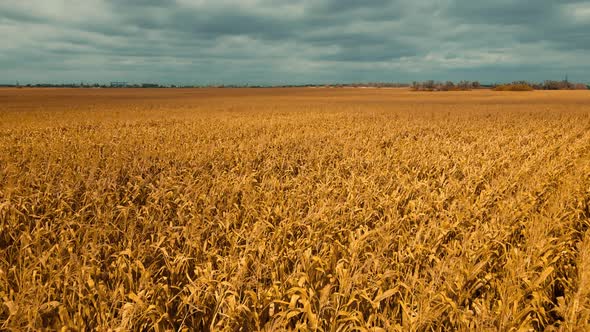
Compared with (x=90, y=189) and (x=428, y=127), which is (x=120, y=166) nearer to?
(x=90, y=189)

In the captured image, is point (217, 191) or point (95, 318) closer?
point (95, 318)

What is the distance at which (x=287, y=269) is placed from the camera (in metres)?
3.48

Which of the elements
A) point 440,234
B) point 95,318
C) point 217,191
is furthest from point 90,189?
point 440,234

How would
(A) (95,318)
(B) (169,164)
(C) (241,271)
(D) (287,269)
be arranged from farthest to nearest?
(B) (169,164) < (D) (287,269) < (C) (241,271) < (A) (95,318)

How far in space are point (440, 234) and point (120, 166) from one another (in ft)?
20.4

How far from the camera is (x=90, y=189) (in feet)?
18.9

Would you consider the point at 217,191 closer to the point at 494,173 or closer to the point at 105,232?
the point at 105,232

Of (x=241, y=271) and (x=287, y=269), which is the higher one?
(x=241, y=271)

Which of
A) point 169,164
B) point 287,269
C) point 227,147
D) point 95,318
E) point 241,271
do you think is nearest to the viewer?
point 95,318

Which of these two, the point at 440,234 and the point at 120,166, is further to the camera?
the point at 120,166

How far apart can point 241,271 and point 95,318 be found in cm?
113

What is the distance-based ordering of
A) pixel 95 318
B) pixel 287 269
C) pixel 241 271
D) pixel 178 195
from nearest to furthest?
pixel 95 318, pixel 241 271, pixel 287 269, pixel 178 195

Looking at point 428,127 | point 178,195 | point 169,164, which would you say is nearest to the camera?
point 178,195

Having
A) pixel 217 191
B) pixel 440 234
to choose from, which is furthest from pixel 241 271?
pixel 217 191
